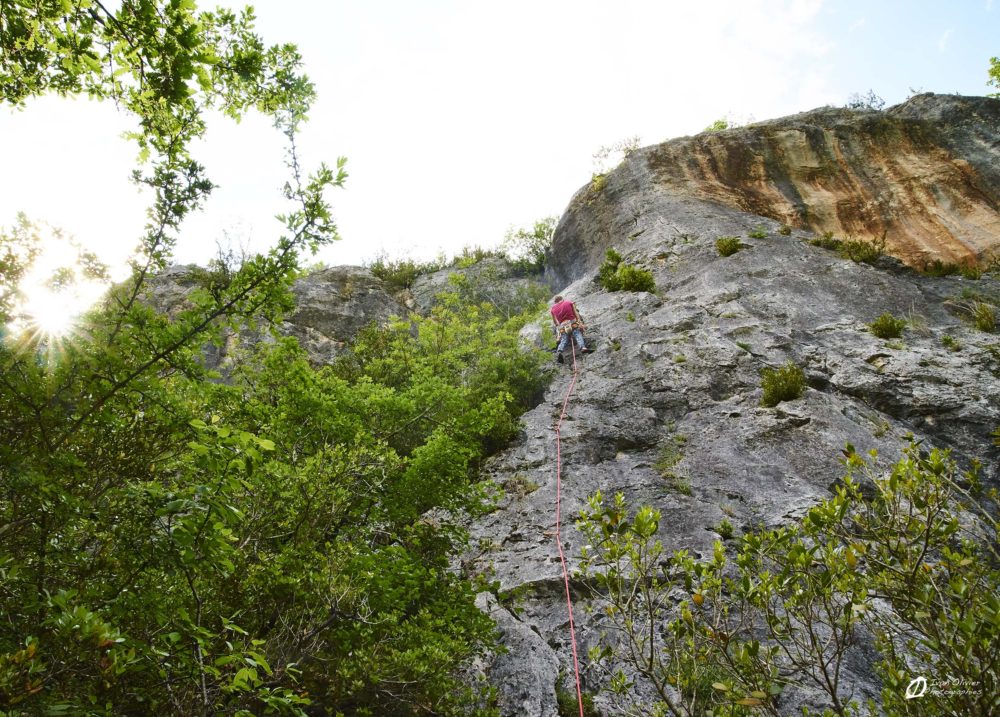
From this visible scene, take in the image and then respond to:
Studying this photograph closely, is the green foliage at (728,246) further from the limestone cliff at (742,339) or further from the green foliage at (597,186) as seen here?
the green foliage at (597,186)

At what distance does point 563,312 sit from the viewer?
1326 centimetres

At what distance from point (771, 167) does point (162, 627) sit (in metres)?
20.3

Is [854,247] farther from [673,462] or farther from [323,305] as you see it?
[323,305]

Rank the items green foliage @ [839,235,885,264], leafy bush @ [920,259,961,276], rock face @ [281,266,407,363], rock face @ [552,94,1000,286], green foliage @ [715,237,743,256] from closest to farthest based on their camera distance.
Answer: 1. leafy bush @ [920,259,961,276]
2. green foliage @ [839,235,885,264]
3. green foliage @ [715,237,743,256]
4. rock face @ [552,94,1000,286]
5. rock face @ [281,266,407,363]

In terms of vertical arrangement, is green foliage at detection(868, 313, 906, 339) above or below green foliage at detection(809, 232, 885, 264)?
below

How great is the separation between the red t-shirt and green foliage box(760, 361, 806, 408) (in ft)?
16.7

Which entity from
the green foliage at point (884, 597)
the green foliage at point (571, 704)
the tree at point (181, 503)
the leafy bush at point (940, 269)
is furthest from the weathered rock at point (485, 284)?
the green foliage at point (884, 597)

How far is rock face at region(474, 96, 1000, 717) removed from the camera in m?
7.16

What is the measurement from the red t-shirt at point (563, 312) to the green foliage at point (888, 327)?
6421 millimetres

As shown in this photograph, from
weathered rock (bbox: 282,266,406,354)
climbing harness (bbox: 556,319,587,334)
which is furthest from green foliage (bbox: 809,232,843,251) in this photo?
weathered rock (bbox: 282,266,406,354)

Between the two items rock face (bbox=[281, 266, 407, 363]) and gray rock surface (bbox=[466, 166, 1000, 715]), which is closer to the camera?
gray rock surface (bbox=[466, 166, 1000, 715])

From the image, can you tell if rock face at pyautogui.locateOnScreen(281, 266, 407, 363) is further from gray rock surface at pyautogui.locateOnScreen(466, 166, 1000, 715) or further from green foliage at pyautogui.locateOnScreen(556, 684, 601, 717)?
green foliage at pyautogui.locateOnScreen(556, 684, 601, 717)

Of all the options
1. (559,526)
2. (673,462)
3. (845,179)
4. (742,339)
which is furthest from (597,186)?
(559,526)

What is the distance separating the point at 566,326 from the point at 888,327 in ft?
21.9
